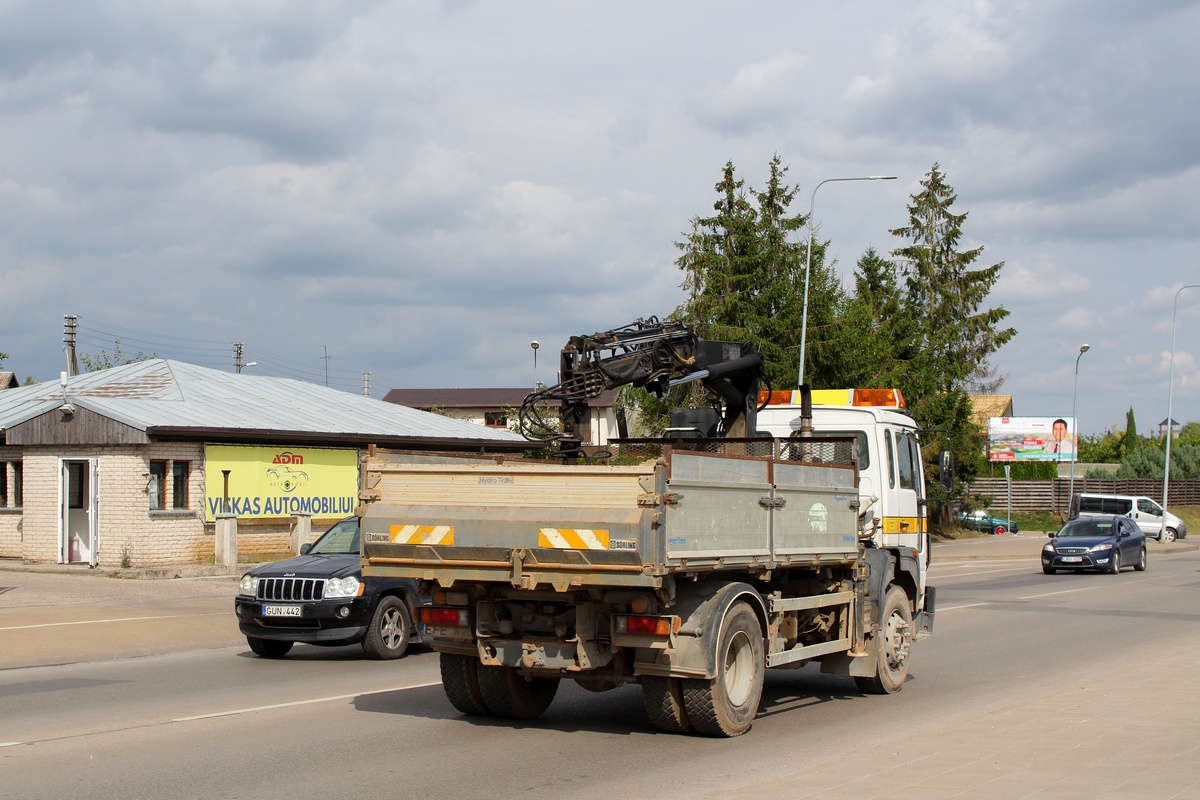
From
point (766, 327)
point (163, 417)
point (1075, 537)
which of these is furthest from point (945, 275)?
point (163, 417)

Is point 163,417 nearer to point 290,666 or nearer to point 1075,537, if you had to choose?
point 290,666

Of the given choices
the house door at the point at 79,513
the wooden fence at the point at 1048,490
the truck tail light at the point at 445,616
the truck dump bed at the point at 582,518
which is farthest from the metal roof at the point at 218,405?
the wooden fence at the point at 1048,490

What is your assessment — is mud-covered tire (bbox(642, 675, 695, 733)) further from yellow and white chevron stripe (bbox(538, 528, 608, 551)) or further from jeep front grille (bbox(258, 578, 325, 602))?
jeep front grille (bbox(258, 578, 325, 602))

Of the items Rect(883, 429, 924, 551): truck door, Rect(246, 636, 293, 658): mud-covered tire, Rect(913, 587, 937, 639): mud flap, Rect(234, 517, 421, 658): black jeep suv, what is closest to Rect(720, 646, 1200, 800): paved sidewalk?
Rect(913, 587, 937, 639): mud flap

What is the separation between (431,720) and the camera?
8.81 m

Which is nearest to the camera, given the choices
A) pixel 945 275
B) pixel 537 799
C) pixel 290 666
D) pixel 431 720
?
pixel 537 799

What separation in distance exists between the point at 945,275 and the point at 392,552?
156 ft

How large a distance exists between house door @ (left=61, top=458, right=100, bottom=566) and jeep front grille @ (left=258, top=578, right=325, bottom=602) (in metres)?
13.1

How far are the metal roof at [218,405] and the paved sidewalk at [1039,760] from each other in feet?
64.0

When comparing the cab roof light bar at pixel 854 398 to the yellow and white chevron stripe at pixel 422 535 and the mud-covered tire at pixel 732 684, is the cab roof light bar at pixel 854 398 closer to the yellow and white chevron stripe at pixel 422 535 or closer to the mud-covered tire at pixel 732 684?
the mud-covered tire at pixel 732 684

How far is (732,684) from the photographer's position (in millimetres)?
8047

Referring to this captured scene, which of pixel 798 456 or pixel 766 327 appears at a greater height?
pixel 766 327

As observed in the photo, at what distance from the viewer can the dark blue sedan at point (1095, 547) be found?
2911 cm

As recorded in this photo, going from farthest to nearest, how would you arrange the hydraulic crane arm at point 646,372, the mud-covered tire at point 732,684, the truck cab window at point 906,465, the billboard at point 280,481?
the billboard at point 280,481, the truck cab window at point 906,465, the hydraulic crane arm at point 646,372, the mud-covered tire at point 732,684
